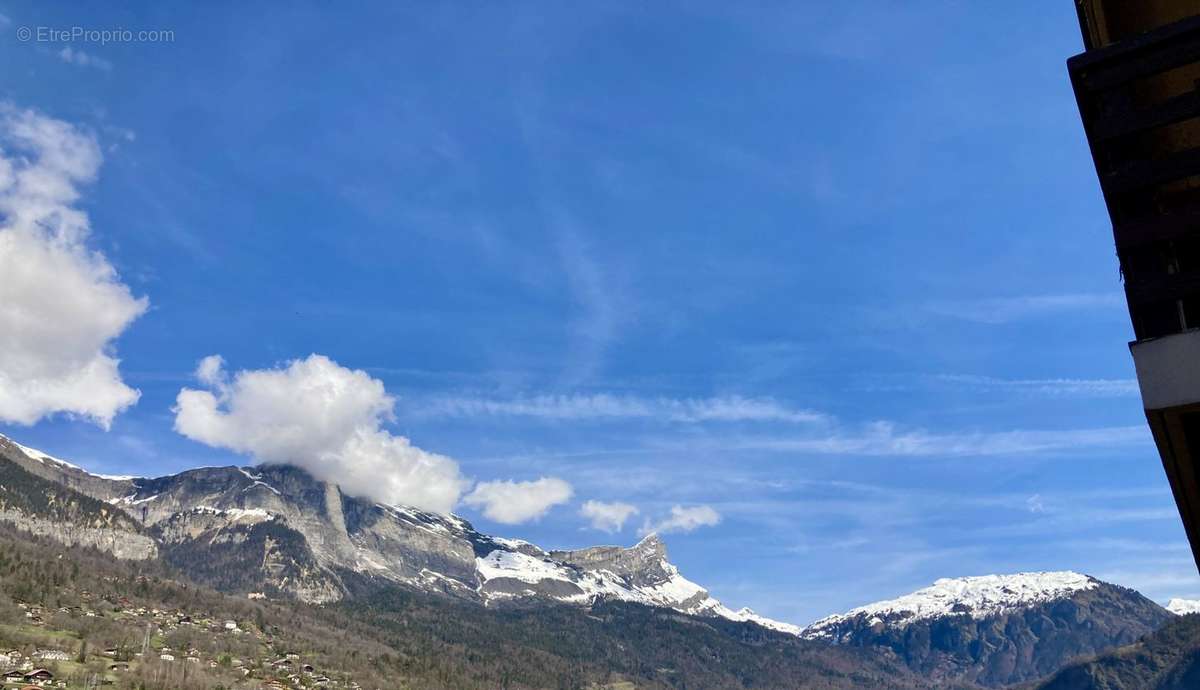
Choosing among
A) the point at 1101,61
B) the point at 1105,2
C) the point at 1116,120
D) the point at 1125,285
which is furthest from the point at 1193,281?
the point at 1105,2

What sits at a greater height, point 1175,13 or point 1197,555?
point 1175,13

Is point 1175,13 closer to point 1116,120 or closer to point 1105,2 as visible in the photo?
point 1105,2

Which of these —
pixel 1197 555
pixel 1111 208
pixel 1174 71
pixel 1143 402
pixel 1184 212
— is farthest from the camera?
pixel 1197 555

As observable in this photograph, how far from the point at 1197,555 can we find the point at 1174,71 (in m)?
15.2

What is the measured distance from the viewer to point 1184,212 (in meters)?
17.6

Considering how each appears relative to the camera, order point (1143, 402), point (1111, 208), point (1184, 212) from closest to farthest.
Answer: point (1143, 402) → point (1184, 212) → point (1111, 208)

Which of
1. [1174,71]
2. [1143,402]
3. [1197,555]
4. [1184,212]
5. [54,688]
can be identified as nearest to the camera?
[1143,402]

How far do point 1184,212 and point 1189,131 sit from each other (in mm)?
4231

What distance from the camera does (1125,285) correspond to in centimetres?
1775

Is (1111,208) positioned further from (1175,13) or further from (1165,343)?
(1175,13)

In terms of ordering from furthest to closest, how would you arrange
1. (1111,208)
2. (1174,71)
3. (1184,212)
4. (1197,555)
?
(1197,555) < (1174,71) < (1111,208) < (1184,212)

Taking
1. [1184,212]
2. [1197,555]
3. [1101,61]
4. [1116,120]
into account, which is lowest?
[1197,555]

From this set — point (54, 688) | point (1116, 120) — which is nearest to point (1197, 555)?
point (1116, 120)

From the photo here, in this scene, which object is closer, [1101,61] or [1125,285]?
[1125,285]
